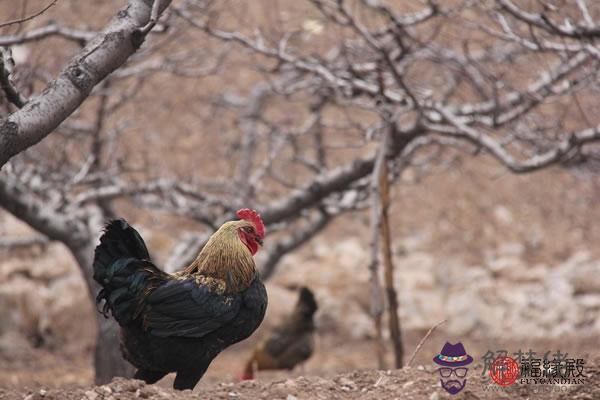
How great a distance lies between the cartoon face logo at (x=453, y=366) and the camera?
13.8 ft

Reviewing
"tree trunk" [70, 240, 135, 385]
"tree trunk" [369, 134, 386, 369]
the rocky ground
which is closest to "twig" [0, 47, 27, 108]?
the rocky ground

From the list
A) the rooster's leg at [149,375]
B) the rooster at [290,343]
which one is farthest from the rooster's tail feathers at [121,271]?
the rooster at [290,343]

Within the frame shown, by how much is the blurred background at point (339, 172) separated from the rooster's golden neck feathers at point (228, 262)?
3.57 feet

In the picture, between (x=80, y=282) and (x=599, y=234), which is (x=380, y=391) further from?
(x=599, y=234)

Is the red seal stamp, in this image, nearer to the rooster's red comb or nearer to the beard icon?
the beard icon

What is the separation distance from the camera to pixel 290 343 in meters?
8.88

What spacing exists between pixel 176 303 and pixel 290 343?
424 cm

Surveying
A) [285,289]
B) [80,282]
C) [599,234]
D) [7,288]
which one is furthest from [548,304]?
[7,288]

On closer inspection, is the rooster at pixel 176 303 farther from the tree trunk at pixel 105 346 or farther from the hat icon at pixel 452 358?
the tree trunk at pixel 105 346

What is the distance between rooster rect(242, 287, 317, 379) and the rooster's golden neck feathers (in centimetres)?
380

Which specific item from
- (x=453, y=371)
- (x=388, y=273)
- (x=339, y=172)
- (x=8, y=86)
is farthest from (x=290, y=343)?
(x=8, y=86)

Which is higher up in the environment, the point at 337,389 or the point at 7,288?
the point at 7,288

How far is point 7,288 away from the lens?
13398 mm

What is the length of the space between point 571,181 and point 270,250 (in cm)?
840
